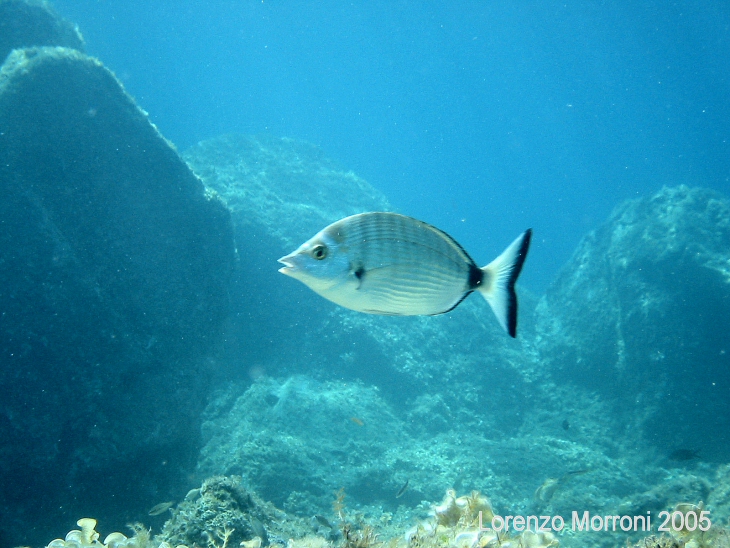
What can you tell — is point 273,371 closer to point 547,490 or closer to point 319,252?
point 547,490

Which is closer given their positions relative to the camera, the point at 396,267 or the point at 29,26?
the point at 396,267

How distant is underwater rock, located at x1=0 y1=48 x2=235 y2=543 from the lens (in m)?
6.13

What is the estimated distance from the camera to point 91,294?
23.1ft

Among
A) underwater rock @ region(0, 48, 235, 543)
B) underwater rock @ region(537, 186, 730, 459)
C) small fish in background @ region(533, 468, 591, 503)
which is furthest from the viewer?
underwater rock @ region(537, 186, 730, 459)

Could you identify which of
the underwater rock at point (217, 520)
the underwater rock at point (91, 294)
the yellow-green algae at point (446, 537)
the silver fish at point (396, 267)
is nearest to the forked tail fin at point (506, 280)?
the silver fish at point (396, 267)

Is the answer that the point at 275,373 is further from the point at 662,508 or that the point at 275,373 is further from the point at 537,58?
the point at 537,58

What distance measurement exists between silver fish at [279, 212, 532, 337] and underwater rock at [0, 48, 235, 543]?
7297mm

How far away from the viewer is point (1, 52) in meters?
10.4

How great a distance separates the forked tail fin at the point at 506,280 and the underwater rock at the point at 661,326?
13.0 m

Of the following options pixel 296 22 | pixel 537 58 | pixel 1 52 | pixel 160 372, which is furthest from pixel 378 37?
pixel 160 372

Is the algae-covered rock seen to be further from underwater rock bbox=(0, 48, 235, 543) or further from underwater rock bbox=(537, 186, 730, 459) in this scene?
underwater rock bbox=(537, 186, 730, 459)

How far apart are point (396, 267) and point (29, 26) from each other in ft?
51.1

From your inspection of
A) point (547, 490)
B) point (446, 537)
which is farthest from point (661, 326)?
point (446, 537)

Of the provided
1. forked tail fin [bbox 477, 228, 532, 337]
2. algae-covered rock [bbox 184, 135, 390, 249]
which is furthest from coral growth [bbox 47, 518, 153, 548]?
algae-covered rock [bbox 184, 135, 390, 249]
